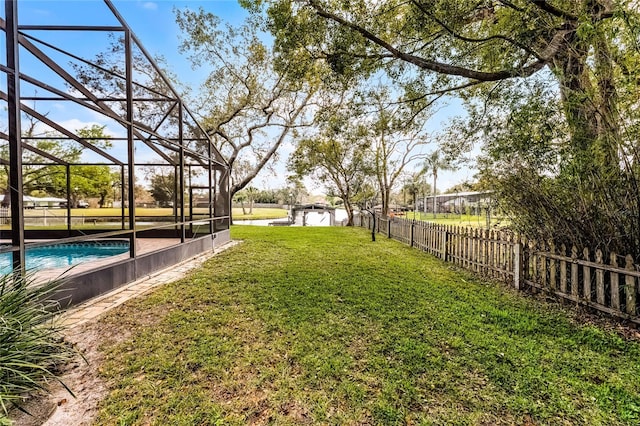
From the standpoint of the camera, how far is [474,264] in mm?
5719

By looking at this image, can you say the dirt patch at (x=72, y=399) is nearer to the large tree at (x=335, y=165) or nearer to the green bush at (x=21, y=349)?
the green bush at (x=21, y=349)

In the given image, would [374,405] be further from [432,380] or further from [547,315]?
[547,315]

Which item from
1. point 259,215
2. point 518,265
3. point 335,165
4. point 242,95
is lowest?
point 259,215

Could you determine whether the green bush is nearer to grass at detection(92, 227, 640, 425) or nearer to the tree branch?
grass at detection(92, 227, 640, 425)

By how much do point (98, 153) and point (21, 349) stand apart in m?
7.02

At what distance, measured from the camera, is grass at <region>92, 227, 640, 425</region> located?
6.22ft

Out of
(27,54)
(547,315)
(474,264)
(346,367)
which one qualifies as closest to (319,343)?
(346,367)

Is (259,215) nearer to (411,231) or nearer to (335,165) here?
(335,165)

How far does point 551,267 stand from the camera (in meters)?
3.95

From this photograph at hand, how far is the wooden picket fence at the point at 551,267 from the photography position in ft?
10.4

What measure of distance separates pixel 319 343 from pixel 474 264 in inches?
168

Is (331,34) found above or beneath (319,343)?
above

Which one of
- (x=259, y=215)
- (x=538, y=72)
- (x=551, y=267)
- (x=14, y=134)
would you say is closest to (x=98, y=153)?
(x=14, y=134)

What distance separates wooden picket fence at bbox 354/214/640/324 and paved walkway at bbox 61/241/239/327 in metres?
5.62
